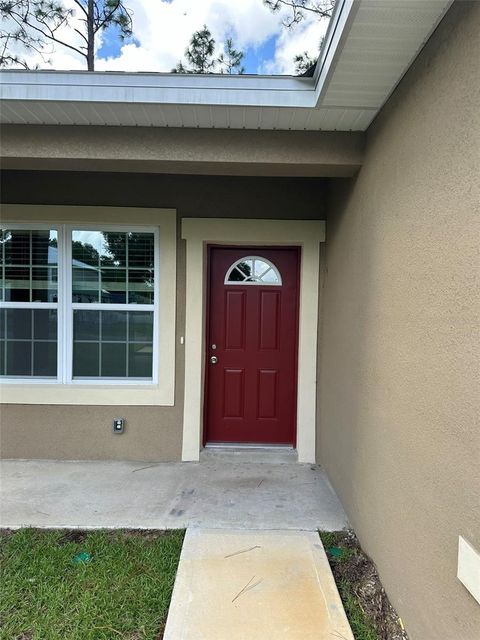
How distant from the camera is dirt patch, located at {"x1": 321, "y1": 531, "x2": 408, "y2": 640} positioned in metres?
1.86

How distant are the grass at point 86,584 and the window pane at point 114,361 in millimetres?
1542

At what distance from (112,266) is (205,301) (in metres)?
0.99

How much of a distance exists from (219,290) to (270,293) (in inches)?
21.2

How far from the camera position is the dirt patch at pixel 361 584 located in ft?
6.09

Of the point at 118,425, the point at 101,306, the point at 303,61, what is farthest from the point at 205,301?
the point at 303,61

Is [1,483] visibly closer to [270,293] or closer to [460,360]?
[270,293]

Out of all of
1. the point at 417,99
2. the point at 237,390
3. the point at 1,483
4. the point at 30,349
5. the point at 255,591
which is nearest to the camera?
the point at 417,99

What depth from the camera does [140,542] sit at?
244 centimetres

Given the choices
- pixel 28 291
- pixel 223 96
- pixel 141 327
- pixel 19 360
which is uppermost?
pixel 223 96

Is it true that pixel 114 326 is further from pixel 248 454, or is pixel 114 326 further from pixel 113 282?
pixel 248 454

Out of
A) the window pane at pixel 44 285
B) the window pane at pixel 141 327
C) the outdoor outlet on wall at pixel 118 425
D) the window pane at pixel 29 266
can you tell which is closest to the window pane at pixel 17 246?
the window pane at pixel 29 266

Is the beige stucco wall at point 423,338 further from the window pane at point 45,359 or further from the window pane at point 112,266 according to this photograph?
the window pane at point 45,359

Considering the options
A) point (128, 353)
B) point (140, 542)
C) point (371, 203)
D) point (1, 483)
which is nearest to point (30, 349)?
point (128, 353)

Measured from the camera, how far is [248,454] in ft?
12.6
